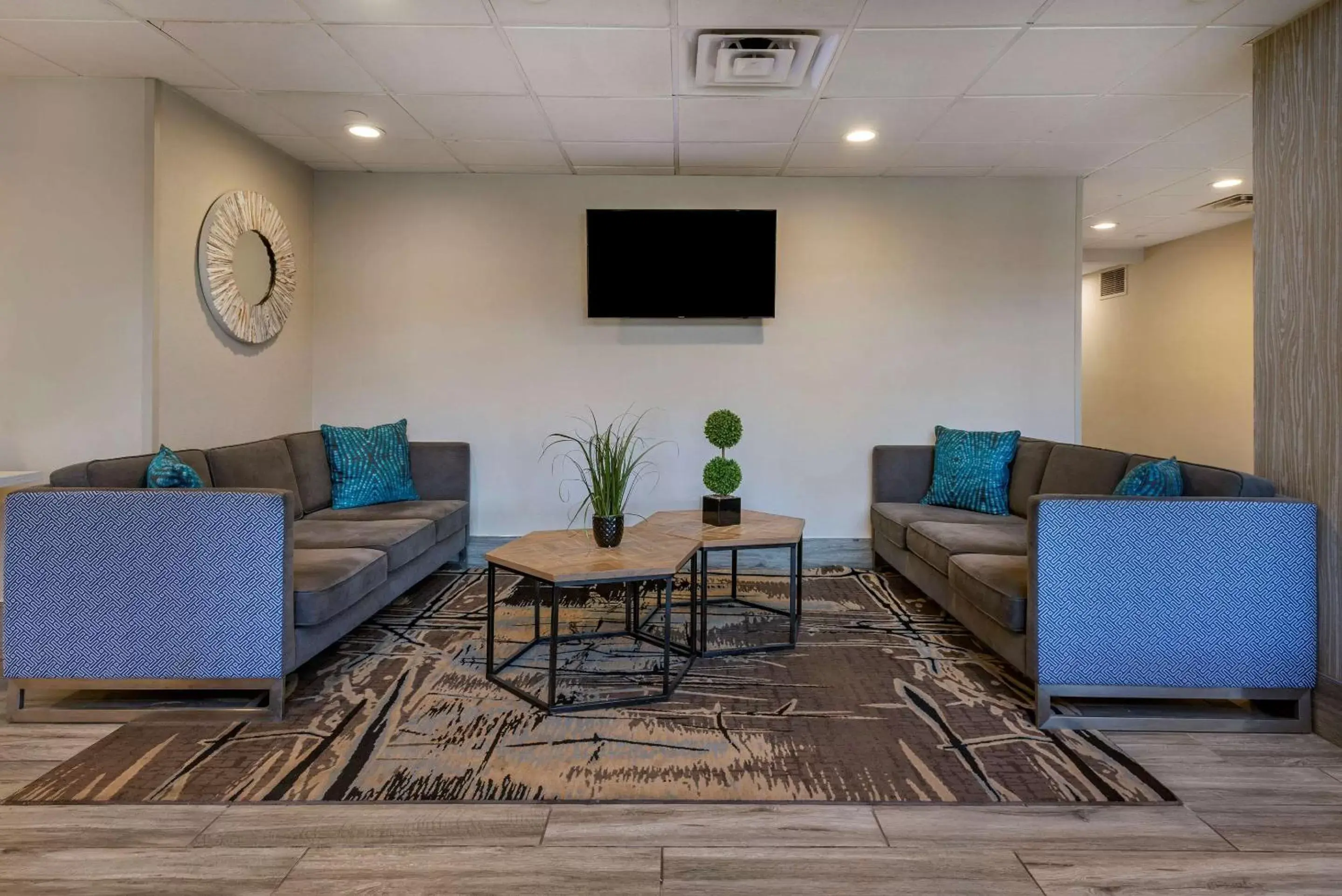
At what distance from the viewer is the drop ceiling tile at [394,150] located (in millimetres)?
4352

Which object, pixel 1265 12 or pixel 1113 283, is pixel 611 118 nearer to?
pixel 1265 12

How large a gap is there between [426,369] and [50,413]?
208 centimetres

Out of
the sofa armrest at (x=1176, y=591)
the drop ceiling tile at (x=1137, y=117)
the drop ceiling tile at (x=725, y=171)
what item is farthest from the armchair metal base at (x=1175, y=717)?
the drop ceiling tile at (x=725, y=171)

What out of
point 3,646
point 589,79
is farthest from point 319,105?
point 3,646

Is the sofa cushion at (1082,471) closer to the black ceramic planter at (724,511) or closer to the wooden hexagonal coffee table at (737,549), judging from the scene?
the wooden hexagonal coffee table at (737,549)

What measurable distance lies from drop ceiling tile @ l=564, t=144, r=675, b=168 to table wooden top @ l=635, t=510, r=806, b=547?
2.21 m

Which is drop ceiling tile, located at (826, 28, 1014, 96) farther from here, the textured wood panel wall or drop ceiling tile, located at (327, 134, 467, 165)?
drop ceiling tile, located at (327, 134, 467, 165)

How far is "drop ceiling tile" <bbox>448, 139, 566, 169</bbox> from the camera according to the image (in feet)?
14.3

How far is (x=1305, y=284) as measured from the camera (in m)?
2.74

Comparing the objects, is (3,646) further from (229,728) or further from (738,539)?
(738,539)

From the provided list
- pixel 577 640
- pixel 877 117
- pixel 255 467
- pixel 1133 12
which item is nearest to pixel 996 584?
pixel 577 640

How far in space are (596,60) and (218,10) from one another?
4.82ft

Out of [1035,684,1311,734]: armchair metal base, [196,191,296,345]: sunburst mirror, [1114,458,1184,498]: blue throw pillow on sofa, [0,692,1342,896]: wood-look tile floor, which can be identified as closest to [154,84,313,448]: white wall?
[196,191,296,345]: sunburst mirror

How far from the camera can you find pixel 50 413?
3459 millimetres
